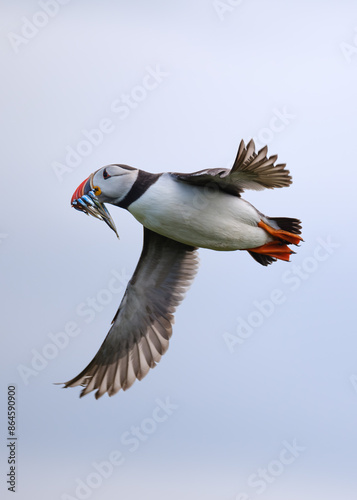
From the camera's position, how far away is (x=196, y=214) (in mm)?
10664

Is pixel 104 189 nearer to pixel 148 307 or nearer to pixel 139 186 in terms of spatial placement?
pixel 139 186

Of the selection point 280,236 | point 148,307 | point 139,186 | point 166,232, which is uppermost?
point 280,236

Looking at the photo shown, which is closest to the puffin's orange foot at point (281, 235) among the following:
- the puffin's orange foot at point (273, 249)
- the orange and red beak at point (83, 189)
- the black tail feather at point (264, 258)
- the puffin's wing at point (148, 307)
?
the puffin's orange foot at point (273, 249)

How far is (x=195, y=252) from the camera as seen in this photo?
41.5 feet

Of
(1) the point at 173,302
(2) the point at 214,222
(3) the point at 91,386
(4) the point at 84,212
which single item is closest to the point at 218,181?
(2) the point at 214,222

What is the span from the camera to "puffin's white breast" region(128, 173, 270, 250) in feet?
34.8

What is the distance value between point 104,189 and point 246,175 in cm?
175

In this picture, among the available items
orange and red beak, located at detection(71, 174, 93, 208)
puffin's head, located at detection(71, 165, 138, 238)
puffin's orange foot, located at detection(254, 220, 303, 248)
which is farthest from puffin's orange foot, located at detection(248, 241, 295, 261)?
orange and red beak, located at detection(71, 174, 93, 208)

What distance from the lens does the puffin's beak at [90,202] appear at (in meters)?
11.0

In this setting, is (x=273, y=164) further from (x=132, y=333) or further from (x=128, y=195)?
(x=132, y=333)

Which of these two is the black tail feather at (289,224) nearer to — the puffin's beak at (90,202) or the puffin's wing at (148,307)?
the puffin's wing at (148,307)

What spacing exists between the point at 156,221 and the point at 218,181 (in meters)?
0.85

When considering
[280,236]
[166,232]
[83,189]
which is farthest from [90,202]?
[280,236]

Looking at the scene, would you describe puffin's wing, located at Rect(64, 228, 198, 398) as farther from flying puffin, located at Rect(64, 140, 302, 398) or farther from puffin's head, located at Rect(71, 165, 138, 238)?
puffin's head, located at Rect(71, 165, 138, 238)
